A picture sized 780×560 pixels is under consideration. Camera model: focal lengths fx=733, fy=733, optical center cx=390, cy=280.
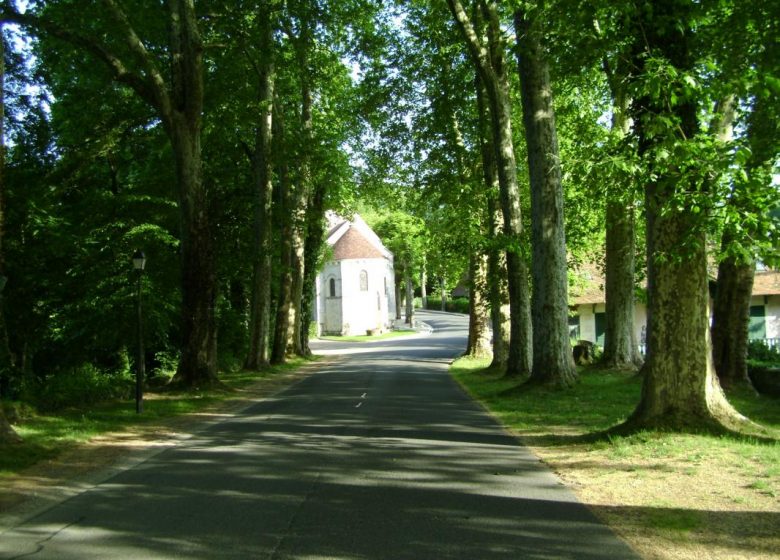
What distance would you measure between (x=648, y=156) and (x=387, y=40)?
61.8ft

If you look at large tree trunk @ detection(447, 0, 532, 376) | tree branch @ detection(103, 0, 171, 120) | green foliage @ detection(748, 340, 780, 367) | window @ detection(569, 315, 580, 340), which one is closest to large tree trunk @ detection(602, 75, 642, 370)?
large tree trunk @ detection(447, 0, 532, 376)

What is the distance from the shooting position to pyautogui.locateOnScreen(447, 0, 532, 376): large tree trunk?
18625 mm

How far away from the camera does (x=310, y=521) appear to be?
6305mm

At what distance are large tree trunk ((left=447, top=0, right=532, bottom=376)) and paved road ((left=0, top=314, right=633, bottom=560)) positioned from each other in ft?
30.1

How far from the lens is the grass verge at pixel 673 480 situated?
222 inches

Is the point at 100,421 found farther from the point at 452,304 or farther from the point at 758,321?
the point at 452,304

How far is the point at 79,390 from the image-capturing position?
51.4 ft

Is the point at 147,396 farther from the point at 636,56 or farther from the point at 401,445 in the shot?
the point at 636,56

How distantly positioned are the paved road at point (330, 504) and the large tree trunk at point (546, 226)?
5001 millimetres

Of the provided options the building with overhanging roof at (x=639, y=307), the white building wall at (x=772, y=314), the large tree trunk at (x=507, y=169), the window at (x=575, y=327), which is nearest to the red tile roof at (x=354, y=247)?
the building with overhanging roof at (x=639, y=307)

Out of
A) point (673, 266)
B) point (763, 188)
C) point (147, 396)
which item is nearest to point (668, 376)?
point (673, 266)

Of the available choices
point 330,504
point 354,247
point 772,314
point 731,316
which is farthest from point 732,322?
point 354,247

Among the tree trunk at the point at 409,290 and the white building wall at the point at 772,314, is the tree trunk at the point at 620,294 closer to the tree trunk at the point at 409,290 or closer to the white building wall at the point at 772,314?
the white building wall at the point at 772,314

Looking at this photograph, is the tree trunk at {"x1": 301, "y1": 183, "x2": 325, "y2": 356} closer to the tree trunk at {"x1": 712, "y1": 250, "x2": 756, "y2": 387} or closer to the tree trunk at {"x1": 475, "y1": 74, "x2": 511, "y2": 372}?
the tree trunk at {"x1": 475, "y1": 74, "x2": 511, "y2": 372}
